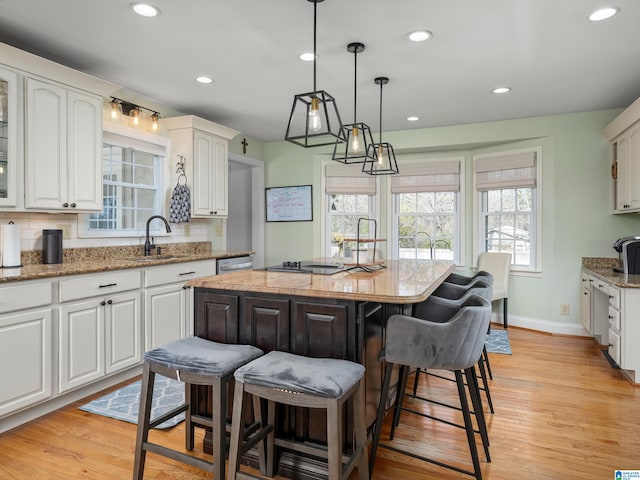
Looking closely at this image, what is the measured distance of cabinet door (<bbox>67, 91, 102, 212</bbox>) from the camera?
3107 millimetres

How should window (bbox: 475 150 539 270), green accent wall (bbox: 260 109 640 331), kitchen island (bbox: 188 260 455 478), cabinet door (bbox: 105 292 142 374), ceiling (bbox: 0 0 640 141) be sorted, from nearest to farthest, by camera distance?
kitchen island (bbox: 188 260 455 478)
ceiling (bbox: 0 0 640 141)
cabinet door (bbox: 105 292 142 374)
green accent wall (bbox: 260 109 640 331)
window (bbox: 475 150 539 270)

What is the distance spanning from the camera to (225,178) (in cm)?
486

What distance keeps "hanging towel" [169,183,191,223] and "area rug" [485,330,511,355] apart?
3.41 metres

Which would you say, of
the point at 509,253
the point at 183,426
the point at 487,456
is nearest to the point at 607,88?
the point at 509,253

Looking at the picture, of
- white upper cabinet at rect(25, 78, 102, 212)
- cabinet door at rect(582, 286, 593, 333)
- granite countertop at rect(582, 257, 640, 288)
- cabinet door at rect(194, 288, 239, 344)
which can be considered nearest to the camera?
cabinet door at rect(194, 288, 239, 344)

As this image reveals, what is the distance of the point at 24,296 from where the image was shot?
2.46 meters

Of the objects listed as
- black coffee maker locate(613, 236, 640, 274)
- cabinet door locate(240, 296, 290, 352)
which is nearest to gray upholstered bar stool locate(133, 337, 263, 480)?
cabinet door locate(240, 296, 290, 352)

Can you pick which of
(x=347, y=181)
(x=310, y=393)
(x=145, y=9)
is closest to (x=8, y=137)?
(x=145, y=9)

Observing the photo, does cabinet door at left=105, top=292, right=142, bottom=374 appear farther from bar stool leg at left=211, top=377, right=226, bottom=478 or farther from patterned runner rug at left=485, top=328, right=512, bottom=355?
Result: patterned runner rug at left=485, top=328, right=512, bottom=355

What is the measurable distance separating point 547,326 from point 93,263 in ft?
15.7

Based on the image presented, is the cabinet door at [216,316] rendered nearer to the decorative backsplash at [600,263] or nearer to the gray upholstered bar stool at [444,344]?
the gray upholstered bar stool at [444,344]

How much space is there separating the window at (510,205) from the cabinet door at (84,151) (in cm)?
435

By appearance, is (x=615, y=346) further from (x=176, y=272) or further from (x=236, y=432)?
(x=176, y=272)

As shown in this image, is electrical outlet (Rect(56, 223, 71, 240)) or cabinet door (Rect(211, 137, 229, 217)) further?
cabinet door (Rect(211, 137, 229, 217))
